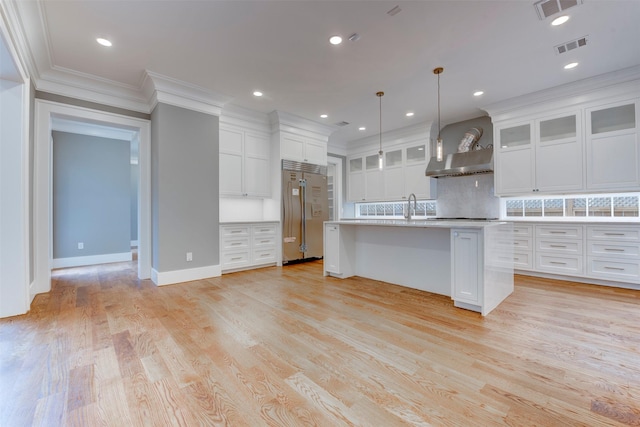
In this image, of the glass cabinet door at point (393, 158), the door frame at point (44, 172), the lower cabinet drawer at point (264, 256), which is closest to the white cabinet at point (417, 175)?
the glass cabinet door at point (393, 158)

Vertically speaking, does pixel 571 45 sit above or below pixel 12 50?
above

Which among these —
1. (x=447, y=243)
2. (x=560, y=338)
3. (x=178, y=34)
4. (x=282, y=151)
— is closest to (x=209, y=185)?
(x=282, y=151)

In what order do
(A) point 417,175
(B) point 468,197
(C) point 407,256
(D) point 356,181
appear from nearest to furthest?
(C) point 407,256 → (B) point 468,197 → (A) point 417,175 → (D) point 356,181

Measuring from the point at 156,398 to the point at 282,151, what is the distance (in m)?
4.24

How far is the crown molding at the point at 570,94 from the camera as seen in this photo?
11.3 feet

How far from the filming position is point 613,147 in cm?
358

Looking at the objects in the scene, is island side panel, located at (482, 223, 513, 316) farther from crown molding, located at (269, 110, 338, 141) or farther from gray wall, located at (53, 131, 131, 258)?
gray wall, located at (53, 131, 131, 258)

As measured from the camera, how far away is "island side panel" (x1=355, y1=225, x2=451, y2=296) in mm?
3109

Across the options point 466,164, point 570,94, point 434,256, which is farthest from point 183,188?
point 570,94

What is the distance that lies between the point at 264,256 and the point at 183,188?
179 cm

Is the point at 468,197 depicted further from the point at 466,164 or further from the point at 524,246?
the point at 524,246

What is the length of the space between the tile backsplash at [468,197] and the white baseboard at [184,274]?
444 cm

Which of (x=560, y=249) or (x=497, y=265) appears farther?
(x=560, y=249)

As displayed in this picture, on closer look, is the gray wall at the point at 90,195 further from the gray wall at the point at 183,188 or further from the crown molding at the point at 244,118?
the crown molding at the point at 244,118
